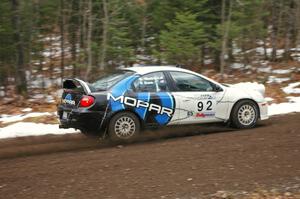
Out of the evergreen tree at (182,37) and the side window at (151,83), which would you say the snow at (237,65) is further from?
the side window at (151,83)

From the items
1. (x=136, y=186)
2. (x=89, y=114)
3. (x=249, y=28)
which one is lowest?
(x=136, y=186)

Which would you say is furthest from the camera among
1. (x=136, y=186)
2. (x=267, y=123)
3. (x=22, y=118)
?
(x=22, y=118)

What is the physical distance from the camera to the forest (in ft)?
73.6

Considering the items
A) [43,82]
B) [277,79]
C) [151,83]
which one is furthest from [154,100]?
[43,82]

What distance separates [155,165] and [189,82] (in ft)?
11.1

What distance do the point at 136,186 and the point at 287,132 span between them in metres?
4.91

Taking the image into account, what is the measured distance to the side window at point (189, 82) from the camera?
10.7 m

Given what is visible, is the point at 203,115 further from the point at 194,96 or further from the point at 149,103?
the point at 149,103

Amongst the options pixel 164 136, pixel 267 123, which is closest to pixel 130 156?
pixel 164 136

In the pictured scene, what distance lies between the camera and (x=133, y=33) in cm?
2834

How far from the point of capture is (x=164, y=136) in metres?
10.8

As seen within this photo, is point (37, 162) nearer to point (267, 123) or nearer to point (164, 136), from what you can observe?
point (164, 136)

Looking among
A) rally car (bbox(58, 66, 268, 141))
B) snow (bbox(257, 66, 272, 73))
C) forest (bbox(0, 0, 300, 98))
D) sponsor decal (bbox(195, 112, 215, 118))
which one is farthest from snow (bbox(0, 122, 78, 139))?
snow (bbox(257, 66, 272, 73))

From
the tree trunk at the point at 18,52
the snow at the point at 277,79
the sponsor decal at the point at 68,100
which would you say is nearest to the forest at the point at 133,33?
the tree trunk at the point at 18,52
